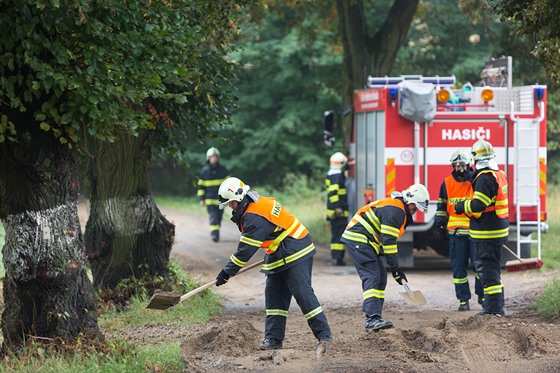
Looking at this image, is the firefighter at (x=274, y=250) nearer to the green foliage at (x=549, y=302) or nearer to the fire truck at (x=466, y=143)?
the green foliage at (x=549, y=302)

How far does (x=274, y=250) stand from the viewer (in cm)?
890

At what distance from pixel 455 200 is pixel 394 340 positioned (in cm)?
362

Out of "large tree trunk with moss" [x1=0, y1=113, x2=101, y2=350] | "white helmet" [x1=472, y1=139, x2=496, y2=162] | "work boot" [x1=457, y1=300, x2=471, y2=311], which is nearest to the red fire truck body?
"work boot" [x1=457, y1=300, x2=471, y2=311]

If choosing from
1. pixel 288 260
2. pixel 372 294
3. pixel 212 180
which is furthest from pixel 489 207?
pixel 212 180

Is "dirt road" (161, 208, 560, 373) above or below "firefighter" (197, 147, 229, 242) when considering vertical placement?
below

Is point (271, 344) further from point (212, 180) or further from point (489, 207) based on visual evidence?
point (212, 180)

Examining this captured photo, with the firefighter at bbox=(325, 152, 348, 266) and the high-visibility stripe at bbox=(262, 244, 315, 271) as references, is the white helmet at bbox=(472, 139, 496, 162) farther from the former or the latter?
the firefighter at bbox=(325, 152, 348, 266)

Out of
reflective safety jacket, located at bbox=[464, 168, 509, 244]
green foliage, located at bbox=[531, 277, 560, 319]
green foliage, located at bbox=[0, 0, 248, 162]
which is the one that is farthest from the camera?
green foliage, located at bbox=[531, 277, 560, 319]

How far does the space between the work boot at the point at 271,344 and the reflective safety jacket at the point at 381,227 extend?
130 centimetres

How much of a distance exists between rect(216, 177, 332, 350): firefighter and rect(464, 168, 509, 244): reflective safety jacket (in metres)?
2.36

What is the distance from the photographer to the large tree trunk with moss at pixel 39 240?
7.81 metres

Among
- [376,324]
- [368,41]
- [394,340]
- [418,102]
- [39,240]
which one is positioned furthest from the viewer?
[368,41]

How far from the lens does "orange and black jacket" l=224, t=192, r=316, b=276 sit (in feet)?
28.5

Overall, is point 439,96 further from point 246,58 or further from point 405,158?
A: point 246,58
